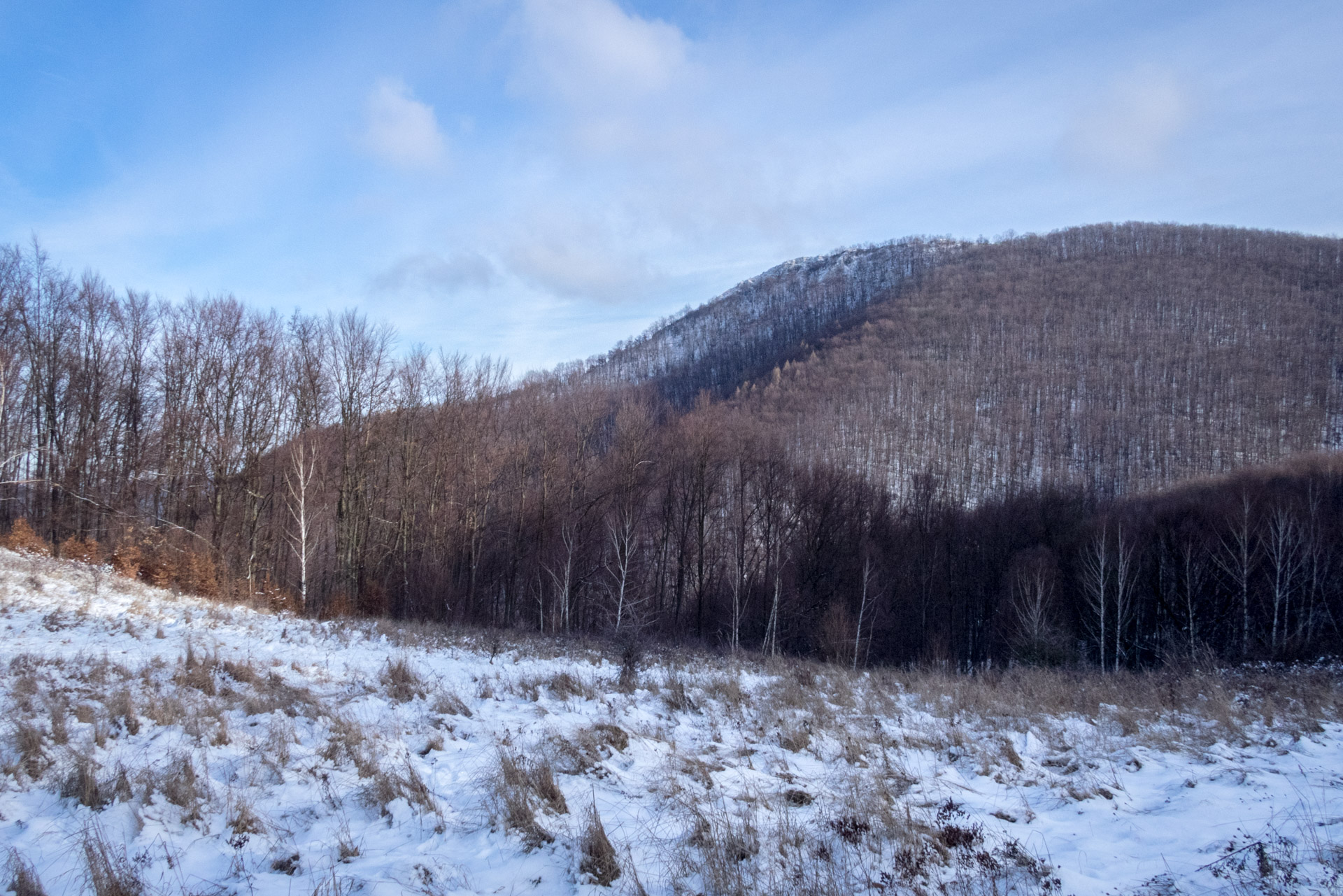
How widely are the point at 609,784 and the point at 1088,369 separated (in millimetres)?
134541

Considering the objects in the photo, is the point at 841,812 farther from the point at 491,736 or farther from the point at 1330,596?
the point at 1330,596

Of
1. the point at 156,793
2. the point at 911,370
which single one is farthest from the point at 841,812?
the point at 911,370

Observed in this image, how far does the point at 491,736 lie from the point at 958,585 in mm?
45848

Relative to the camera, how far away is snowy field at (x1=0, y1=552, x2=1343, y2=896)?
426 centimetres

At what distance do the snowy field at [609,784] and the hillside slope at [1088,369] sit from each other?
60.0 m

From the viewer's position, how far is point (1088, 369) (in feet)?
375

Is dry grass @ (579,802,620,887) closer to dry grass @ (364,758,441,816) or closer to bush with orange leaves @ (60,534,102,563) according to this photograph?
dry grass @ (364,758,441,816)

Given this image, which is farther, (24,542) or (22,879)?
(24,542)

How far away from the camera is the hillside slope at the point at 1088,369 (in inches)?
3563

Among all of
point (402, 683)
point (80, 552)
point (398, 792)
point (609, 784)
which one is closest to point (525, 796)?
point (609, 784)

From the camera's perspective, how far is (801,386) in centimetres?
11562

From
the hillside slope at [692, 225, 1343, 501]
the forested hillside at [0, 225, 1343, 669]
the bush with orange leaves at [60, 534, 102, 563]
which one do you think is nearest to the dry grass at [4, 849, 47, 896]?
the forested hillside at [0, 225, 1343, 669]

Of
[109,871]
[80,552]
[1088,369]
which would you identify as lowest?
[109,871]

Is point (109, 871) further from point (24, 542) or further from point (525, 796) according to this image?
point (24, 542)
